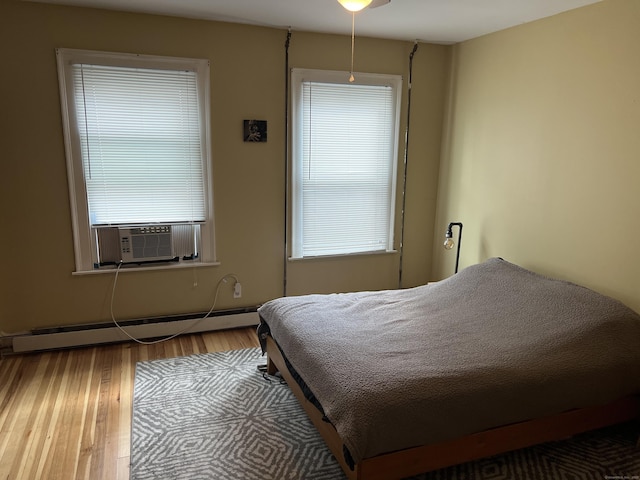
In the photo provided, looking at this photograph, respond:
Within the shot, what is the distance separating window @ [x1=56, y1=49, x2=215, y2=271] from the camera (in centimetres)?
311

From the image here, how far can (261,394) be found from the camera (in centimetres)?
279

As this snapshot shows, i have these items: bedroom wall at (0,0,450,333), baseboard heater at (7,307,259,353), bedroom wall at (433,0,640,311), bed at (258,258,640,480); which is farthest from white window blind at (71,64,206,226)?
bedroom wall at (433,0,640,311)

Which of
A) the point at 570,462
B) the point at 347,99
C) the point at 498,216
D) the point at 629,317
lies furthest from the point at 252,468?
the point at 347,99

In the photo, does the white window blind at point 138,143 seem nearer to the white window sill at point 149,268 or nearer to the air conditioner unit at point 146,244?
the air conditioner unit at point 146,244

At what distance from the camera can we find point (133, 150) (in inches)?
128

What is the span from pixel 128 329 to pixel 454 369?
7.98 ft

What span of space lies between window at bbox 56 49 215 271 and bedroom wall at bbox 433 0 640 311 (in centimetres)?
203

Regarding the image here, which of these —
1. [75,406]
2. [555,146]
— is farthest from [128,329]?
[555,146]

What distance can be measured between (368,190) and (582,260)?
66.5 inches

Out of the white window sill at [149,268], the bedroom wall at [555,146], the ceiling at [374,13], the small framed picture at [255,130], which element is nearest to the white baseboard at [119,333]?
the white window sill at [149,268]

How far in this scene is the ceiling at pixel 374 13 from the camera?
2787 millimetres

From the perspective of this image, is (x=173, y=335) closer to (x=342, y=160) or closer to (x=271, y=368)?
(x=271, y=368)

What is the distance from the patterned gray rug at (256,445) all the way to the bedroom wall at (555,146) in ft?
2.80

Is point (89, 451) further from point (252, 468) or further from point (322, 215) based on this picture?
point (322, 215)
